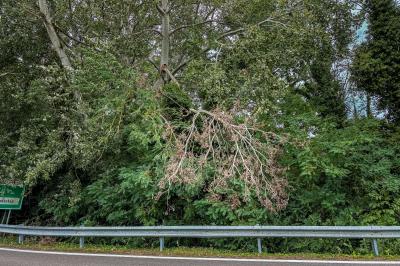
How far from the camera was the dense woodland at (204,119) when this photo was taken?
32.2 feet

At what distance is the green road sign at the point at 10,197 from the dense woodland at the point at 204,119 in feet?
2.56

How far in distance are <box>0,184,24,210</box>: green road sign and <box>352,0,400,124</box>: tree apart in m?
13.5

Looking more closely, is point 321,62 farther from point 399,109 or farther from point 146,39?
point 146,39

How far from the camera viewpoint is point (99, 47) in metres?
12.5

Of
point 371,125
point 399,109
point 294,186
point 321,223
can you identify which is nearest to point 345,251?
point 321,223

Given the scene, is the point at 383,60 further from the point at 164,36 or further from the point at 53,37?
the point at 53,37

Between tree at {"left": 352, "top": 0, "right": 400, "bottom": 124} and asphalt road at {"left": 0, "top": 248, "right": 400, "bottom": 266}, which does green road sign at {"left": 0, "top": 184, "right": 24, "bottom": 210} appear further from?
tree at {"left": 352, "top": 0, "right": 400, "bottom": 124}

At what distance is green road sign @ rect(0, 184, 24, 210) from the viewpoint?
1333cm

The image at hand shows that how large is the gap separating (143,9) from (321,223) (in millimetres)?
9976

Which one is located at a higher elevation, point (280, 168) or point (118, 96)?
point (118, 96)

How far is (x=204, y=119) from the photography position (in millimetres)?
10266

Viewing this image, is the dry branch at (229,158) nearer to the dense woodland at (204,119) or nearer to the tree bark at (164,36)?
the dense woodland at (204,119)

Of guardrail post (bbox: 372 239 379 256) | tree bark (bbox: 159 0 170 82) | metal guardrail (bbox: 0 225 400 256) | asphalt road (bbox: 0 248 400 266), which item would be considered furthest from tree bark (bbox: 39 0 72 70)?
guardrail post (bbox: 372 239 379 256)

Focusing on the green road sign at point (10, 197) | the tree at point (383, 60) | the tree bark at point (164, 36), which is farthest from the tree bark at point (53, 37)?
the tree at point (383, 60)
